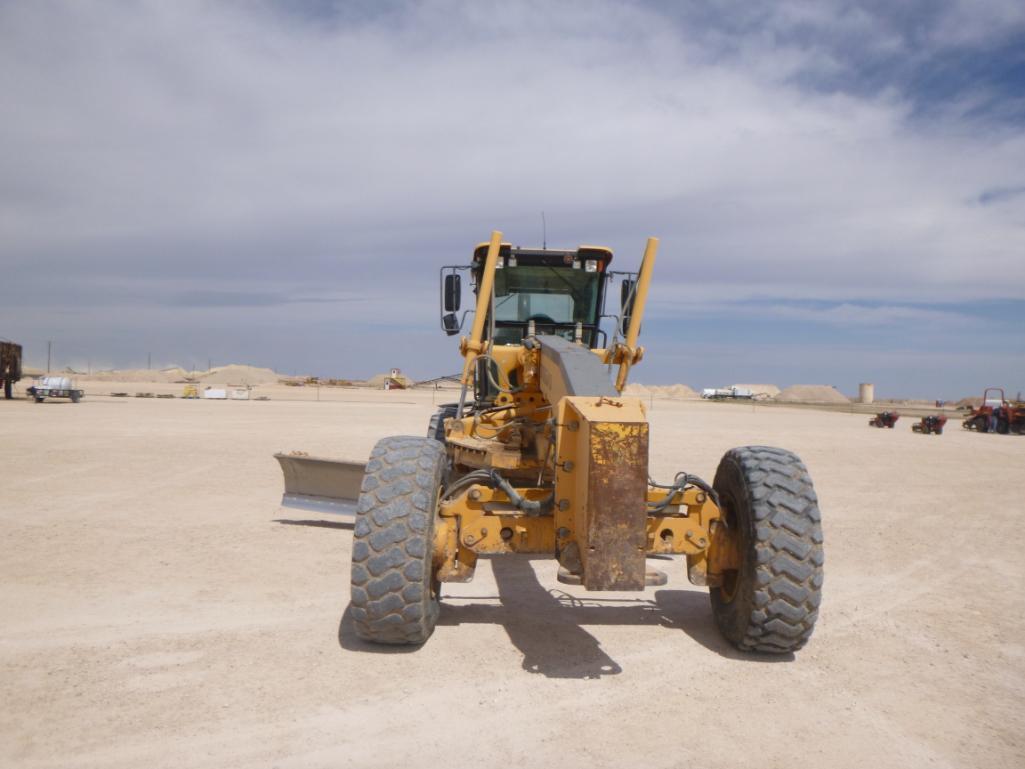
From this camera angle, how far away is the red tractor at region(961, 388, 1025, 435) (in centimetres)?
3019

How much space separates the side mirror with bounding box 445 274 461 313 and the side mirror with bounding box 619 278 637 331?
1557 millimetres

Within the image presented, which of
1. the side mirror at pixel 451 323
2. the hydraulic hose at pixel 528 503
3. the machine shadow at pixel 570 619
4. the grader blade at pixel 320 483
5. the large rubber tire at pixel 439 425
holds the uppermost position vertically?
the side mirror at pixel 451 323

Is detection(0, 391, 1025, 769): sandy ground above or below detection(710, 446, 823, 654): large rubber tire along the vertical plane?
below

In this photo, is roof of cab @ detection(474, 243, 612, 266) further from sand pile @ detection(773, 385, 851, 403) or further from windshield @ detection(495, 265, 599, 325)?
sand pile @ detection(773, 385, 851, 403)

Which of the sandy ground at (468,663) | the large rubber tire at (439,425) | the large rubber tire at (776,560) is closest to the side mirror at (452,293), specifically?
the large rubber tire at (439,425)

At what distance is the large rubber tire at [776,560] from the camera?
15.2ft

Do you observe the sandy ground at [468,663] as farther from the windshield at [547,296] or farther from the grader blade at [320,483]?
the windshield at [547,296]

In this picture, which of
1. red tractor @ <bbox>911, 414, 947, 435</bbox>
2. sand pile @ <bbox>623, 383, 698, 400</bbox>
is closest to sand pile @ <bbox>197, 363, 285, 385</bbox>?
sand pile @ <bbox>623, 383, 698, 400</bbox>

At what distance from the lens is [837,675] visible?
15.0ft

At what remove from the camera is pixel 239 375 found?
285 ft

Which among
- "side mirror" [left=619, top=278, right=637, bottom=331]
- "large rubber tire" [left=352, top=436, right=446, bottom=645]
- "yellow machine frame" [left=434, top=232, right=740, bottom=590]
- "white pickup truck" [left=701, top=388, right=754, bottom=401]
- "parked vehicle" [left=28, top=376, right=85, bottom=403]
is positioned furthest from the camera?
"white pickup truck" [left=701, top=388, right=754, bottom=401]

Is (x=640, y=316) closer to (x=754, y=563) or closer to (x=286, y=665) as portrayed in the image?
(x=754, y=563)

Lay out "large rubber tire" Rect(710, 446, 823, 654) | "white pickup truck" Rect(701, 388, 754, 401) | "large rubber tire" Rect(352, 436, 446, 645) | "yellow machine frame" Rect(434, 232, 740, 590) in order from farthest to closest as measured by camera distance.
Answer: "white pickup truck" Rect(701, 388, 754, 401)
"large rubber tire" Rect(710, 446, 823, 654)
"large rubber tire" Rect(352, 436, 446, 645)
"yellow machine frame" Rect(434, 232, 740, 590)

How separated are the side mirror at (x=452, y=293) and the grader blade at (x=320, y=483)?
2001 mm
